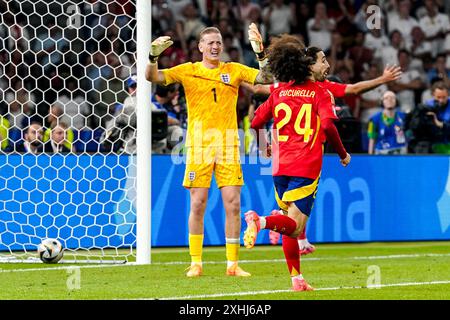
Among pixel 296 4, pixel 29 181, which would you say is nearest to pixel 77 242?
pixel 29 181

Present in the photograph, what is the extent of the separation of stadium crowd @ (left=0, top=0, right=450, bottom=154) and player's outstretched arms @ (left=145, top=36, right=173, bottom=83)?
1.98 m

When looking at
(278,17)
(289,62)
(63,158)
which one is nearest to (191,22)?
(278,17)

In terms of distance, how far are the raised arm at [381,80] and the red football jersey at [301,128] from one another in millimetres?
924

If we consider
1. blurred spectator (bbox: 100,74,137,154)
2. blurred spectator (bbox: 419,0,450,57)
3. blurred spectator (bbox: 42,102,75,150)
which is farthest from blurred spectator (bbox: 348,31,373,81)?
blurred spectator (bbox: 100,74,137,154)

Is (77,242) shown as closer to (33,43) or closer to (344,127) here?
(33,43)

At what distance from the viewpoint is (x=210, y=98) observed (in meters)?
10.7

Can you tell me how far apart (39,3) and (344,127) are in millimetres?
4103

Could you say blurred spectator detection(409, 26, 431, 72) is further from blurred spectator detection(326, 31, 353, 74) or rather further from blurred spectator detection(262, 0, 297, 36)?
blurred spectator detection(262, 0, 297, 36)

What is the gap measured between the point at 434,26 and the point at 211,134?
10464 millimetres

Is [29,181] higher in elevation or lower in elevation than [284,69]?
lower

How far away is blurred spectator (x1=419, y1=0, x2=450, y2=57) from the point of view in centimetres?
2009

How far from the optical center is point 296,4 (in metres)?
19.5

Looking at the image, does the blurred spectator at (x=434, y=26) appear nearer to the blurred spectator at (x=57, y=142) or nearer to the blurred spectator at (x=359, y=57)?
the blurred spectator at (x=359, y=57)

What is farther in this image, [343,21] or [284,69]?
[343,21]
